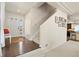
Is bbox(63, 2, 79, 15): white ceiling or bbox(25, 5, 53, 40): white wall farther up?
bbox(63, 2, 79, 15): white ceiling

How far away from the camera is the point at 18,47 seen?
2264mm

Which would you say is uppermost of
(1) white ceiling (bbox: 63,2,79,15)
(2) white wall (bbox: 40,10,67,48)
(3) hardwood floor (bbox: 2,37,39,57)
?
(1) white ceiling (bbox: 63,2,79,15)

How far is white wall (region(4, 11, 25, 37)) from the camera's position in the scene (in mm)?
2199

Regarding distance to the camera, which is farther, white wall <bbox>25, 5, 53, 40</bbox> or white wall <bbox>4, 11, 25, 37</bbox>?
white wall <bbox>25, 5, 53, 40</bbox>

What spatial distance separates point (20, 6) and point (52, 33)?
83 centimetres

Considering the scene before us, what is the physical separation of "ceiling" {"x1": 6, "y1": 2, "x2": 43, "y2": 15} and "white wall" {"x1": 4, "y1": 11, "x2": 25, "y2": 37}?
0.08m

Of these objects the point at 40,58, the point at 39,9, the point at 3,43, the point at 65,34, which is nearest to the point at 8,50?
the point at 3,43

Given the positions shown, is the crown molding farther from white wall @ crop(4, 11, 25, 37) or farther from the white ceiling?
white wall @ crop(4, 11, 25, 37)

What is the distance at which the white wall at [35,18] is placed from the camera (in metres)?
2.30

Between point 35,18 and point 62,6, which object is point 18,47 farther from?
point 62,6

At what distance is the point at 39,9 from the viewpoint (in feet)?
7.72

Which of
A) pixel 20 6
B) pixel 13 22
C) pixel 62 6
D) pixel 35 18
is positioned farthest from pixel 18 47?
pixel 62 6

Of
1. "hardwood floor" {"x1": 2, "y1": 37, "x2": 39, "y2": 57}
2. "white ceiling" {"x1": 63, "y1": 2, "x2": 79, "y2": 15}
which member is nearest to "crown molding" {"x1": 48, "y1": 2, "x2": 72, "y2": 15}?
"white ceiling" {"x1": 63, "y1": 2, "x2": 79, "y2": 15}

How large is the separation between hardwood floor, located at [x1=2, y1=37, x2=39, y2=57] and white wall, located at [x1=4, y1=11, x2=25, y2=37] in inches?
5.2
